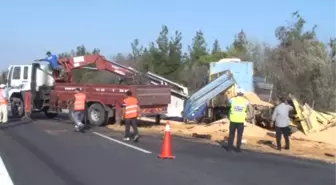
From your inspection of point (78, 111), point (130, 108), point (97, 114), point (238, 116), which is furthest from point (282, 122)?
point (97, 114)

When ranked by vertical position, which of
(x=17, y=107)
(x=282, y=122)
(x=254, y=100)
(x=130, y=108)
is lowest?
(x=17, y=107)

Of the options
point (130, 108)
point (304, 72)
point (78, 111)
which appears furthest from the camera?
point (304, 72)

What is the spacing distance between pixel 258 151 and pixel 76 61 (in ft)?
38.4

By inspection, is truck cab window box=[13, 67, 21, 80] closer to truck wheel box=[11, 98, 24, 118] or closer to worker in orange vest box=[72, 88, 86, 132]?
truck wheel box=[11, 98, 24, 118]

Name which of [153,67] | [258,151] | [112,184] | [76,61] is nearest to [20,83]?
[76,61]

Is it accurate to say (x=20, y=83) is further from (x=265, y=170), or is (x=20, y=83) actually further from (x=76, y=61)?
(x=265, y=170)

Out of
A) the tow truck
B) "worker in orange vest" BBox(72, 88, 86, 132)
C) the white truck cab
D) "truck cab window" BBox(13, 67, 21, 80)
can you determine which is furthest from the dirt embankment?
"truck cab window" BBox(13, 67, 21, 80)

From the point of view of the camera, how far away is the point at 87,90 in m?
22.2

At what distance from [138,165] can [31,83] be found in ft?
50.7

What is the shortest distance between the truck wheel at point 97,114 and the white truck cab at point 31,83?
436cm

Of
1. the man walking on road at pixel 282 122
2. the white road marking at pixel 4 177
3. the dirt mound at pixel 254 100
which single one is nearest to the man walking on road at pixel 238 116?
the man walking on road at pixel 282 122

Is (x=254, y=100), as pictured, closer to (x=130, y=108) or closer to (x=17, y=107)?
(x=130, y=108)

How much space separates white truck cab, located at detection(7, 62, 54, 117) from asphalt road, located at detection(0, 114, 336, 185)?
327 inches

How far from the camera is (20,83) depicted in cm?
2614
